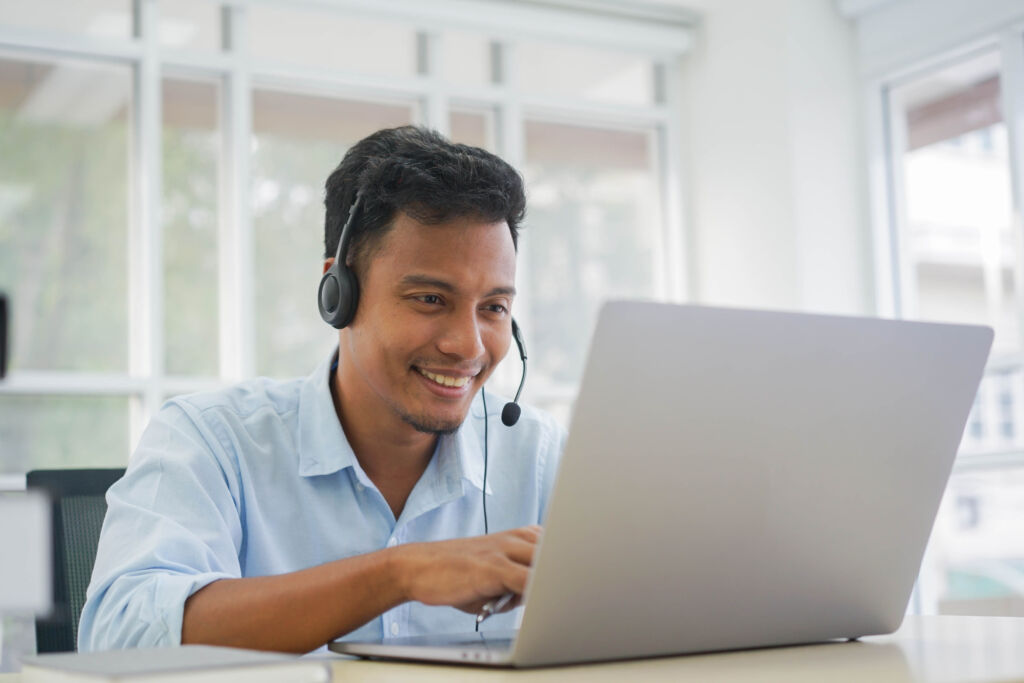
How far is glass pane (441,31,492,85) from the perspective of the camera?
164 inches

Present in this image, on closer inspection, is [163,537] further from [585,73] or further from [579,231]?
[585,73]

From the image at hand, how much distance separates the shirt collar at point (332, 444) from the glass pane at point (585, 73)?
2995 millimetres

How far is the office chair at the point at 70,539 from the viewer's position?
1.32 m

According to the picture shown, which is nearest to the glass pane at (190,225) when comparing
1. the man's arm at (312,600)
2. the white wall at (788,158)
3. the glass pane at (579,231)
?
the glass pane at (579,231)

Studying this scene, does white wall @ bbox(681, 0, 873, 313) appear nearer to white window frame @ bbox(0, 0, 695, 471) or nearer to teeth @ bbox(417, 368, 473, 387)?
white window frame @ bbox(0, 0, 695, 471)

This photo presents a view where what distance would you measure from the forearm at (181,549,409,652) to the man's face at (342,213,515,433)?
1.46 feet

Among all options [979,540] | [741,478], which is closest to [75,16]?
[741,478]

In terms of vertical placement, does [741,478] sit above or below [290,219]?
below

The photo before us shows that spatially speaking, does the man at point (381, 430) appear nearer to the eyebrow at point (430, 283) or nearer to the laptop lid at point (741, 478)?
the eyebrow at point (430, 283)

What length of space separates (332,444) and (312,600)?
41 cm

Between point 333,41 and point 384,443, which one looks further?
point 333,41

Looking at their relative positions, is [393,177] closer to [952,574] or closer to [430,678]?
[430,678]

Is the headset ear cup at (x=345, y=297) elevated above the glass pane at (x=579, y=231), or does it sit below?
below

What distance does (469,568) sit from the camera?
0.92 meters
